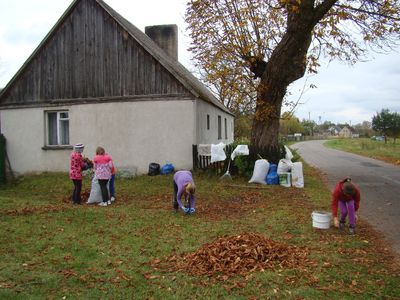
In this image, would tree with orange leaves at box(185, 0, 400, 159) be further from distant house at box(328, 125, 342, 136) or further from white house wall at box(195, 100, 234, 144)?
distant house at box(328, 125, 342, 136)

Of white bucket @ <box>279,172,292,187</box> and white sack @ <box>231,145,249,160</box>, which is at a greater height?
white sack @ <box>231,145,249,160</box>

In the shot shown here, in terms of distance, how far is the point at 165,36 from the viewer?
2231 centimetres

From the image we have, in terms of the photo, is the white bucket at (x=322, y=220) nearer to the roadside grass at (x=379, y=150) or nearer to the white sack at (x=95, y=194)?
the white sack at (x=95, y=194)

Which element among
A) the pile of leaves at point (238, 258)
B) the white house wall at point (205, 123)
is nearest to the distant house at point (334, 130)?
the white house wall at point (205, 123)

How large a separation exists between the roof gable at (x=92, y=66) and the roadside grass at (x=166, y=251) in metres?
6.44

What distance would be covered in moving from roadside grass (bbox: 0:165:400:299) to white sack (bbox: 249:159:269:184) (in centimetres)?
248

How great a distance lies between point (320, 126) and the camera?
142 metres

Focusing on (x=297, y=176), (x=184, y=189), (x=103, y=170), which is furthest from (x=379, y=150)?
(x=184, y=189)

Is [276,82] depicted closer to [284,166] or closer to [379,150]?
[284,166]

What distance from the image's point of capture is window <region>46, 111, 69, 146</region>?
16953mm

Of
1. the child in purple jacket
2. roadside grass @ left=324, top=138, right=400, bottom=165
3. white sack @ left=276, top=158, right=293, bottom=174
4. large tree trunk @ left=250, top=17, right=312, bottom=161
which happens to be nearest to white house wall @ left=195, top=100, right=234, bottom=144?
large tree trunk @ left=250, top=17, right=312, bottom=161

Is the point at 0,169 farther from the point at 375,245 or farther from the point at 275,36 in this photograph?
the point at 375,245

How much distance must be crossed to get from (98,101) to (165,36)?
26.5ft

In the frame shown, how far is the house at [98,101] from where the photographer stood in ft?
50.3
